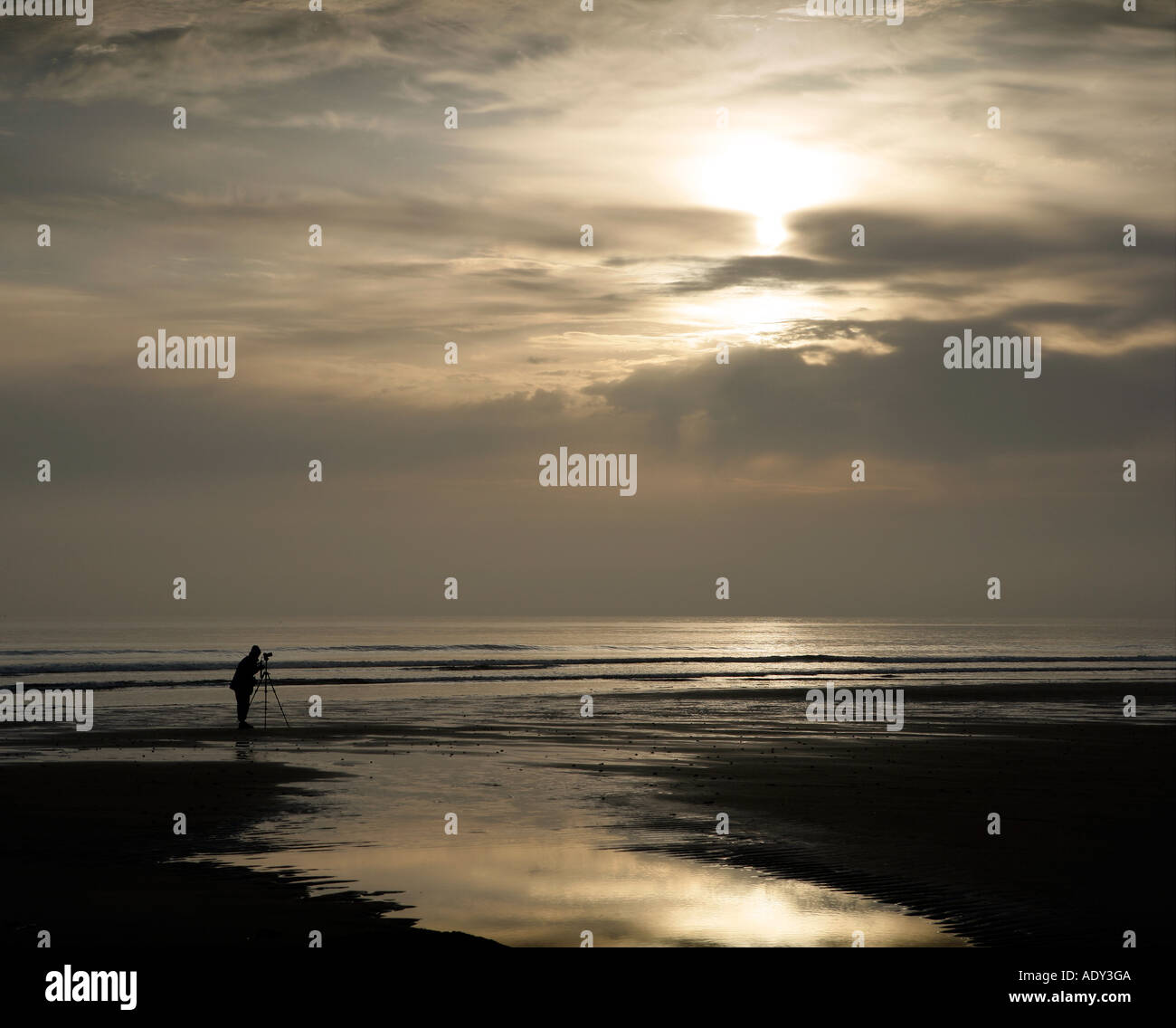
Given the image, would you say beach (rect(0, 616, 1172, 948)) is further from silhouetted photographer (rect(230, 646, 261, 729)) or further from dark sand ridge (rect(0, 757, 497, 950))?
silhouetted photographer (rect(230, 646, 261, 729))

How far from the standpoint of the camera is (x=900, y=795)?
63.7 ft

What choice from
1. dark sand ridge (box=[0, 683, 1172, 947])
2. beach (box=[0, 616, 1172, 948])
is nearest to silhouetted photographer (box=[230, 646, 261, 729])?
beach (box=[0, 616, 1172, 948])

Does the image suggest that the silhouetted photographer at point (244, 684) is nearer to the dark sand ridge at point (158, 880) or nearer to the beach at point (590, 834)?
the beach at point (590, 834)

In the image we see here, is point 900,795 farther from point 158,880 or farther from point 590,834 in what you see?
point 158,880

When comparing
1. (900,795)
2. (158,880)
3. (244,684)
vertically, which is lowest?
(900,795)

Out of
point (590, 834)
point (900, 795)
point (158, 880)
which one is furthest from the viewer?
point (900, 795)

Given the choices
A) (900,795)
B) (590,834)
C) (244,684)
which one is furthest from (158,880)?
(244,684)

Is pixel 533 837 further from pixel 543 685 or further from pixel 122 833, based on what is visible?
pixel 543 685

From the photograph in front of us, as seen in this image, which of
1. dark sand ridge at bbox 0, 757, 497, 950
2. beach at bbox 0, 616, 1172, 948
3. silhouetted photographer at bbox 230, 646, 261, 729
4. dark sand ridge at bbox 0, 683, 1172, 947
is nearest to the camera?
dark sand ridge at bbox 0, 757, 497, 950

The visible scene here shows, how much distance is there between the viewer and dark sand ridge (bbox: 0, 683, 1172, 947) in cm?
1266
